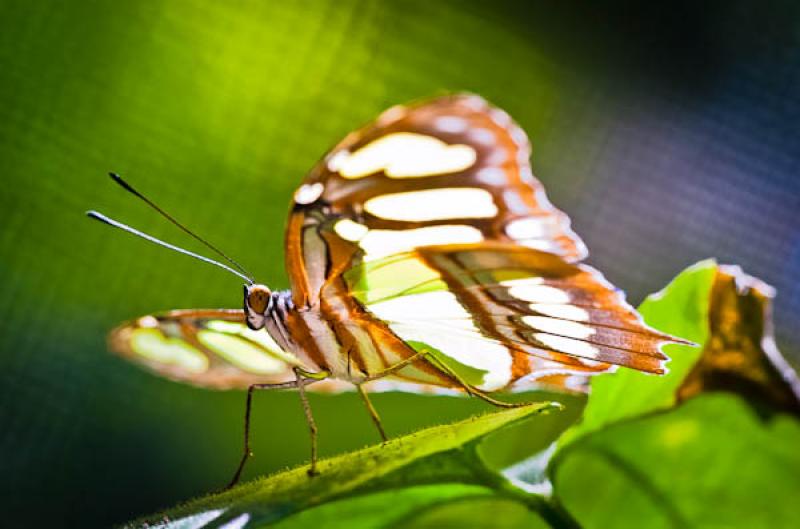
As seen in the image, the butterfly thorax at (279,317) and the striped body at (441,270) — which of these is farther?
the butterfly thorax at (279,317)

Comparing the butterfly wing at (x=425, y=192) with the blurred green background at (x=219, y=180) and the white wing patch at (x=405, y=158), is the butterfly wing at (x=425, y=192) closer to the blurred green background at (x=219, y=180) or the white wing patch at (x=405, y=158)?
the white wing patch at (x=405, y=158)

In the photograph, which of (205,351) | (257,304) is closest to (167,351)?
(205,351)

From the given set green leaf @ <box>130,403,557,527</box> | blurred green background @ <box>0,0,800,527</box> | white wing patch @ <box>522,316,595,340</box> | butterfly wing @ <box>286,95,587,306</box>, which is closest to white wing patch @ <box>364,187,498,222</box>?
butterfly wing @ <box>286,95,587,306</box>

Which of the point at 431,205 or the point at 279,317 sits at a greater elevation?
the point at 431,205

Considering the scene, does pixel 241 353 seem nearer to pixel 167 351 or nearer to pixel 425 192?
pixel 167 351

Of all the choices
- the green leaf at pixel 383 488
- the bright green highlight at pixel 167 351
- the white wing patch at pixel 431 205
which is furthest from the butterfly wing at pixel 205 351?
the green leaf at pixel 383 488

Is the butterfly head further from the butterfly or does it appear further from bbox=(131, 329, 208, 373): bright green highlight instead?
bbox=(131, 329, 208, 373): bright green highlight
